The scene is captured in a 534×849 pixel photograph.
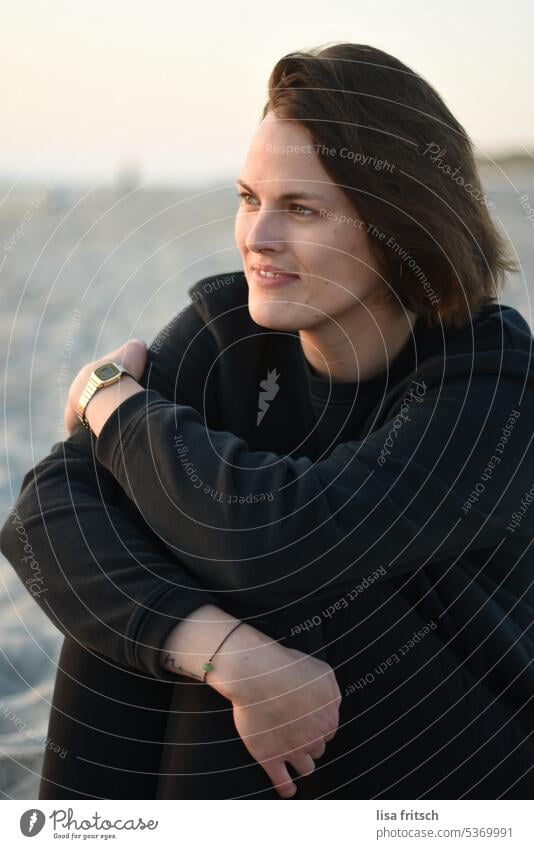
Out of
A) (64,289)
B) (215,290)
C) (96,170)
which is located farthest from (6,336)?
(215,290)

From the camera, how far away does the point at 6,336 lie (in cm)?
303

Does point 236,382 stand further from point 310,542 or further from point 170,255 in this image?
point 170,255

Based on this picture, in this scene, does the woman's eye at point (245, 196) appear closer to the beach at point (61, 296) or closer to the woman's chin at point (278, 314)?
the woman's chin at point (278, 314)

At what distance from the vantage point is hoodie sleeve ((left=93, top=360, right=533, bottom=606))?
0.98 meters

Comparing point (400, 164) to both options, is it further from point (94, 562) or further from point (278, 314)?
point (94, 562)

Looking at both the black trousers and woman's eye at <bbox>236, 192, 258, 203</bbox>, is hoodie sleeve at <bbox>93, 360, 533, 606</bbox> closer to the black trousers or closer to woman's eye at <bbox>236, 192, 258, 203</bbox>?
the black trousers

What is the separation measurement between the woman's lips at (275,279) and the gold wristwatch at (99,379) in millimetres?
170

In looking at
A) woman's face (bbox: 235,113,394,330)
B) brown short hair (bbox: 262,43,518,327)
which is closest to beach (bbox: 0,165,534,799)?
brown short hair (bbox: 262,43,518,327)

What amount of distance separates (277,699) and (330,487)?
0.21 m

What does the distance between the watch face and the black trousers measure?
0.28 meters

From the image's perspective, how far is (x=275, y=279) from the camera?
1.11m

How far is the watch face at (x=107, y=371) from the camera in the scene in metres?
1.10

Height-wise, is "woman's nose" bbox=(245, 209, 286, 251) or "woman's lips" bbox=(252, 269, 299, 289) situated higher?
"woman's nose" bbox=(245, 209, 286, 251)
